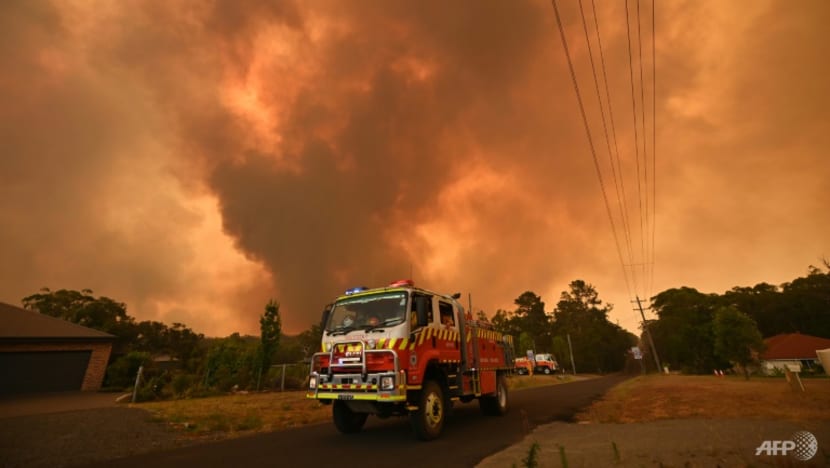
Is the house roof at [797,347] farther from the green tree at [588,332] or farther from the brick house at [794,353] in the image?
the green tree at [588,332]

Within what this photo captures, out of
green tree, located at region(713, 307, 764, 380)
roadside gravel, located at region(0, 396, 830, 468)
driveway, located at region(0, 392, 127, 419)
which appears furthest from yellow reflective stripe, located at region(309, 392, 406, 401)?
green tree, located at region(713, 307, 764, 380)

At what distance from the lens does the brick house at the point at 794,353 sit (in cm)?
4270

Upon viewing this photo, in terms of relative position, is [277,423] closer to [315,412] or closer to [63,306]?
[315,412]

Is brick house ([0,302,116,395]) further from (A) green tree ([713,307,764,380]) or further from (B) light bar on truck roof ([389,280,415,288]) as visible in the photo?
(A) green tree ([713,307,764,380])

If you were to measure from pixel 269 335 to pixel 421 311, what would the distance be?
20736mm

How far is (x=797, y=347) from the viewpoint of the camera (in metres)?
45.1

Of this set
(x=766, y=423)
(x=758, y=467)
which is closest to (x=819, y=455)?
(x=758, y=467)

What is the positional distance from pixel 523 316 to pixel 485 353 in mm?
87727

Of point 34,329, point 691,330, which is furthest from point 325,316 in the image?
point 691,330

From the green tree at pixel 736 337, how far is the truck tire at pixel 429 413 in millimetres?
33185

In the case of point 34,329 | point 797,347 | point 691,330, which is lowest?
point 797,347

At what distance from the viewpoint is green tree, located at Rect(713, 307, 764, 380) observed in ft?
92.4

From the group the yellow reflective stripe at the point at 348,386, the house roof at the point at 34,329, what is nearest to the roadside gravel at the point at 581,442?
the yellow reflective stripe at the point at 348,386

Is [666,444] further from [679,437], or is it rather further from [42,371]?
[42,371]
